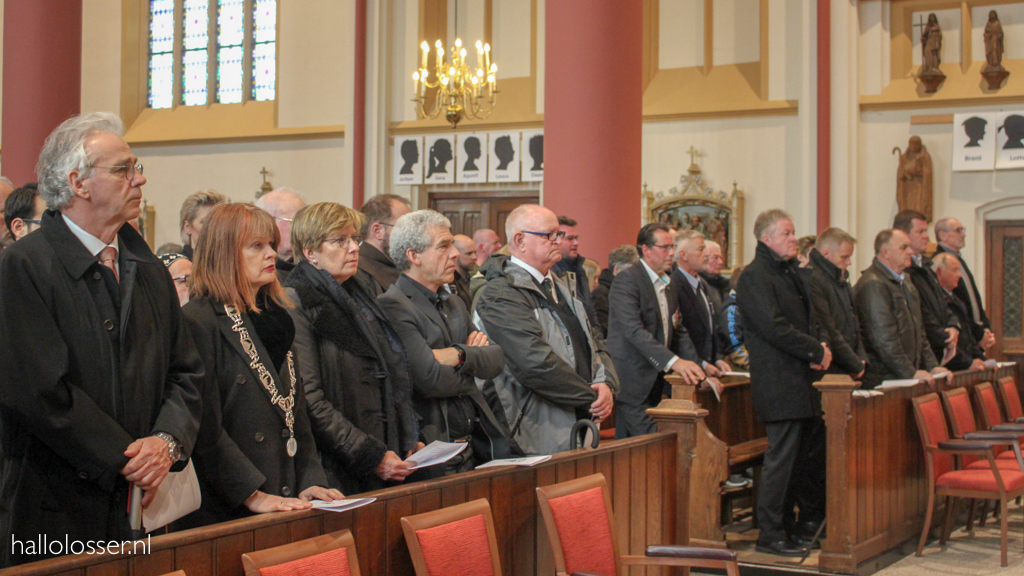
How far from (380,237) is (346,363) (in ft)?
3.66

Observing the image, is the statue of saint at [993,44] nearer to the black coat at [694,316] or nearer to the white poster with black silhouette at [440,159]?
the white poster with black silhouette at [440,159]

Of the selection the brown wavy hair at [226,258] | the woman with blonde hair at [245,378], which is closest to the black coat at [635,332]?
the woman with blonde hair at [245,378]

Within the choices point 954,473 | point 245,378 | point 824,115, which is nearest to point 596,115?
point 954,473

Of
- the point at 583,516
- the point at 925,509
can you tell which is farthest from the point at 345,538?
the point at 925,509

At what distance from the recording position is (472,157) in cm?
1204

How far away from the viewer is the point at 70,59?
28.1 feet

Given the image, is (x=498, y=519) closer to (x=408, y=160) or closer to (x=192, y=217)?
(x=192, y=217)

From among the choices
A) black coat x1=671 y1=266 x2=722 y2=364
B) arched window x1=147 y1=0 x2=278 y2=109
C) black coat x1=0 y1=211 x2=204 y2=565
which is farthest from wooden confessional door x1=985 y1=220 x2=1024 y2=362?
black coat x1=0 y1=211 x2=204 y2=565

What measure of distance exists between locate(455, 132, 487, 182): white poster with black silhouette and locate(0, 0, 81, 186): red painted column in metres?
4.77

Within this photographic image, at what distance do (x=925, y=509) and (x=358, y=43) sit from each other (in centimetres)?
906

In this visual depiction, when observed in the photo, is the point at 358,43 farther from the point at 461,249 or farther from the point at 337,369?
the point at 337,369

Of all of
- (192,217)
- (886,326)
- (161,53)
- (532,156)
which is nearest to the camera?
(192,217)

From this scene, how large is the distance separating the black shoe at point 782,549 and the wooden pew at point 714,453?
217mm

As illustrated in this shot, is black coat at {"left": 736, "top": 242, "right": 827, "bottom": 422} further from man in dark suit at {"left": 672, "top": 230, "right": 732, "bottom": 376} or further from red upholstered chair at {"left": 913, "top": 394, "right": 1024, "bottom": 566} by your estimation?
red upholstered chair at {"left": 913, "top": 394, "right": 1024, "bottom": 566}
